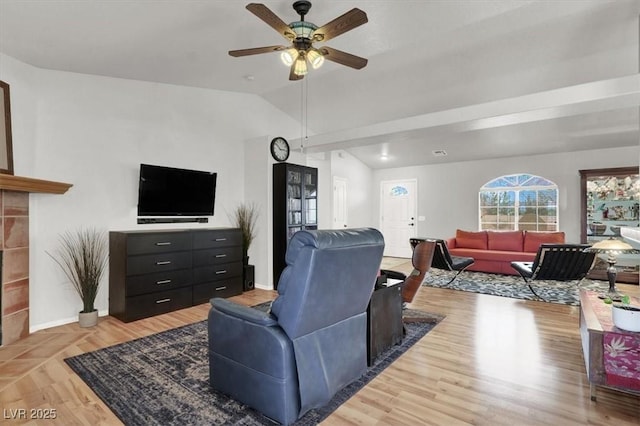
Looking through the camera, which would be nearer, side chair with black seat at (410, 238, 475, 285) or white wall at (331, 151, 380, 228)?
side chair with black seat at (410, 238, 475, 285)

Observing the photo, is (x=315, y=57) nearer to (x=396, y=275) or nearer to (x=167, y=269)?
(x=396, y=275)

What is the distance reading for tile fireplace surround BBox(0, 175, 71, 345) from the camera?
3.02 meters

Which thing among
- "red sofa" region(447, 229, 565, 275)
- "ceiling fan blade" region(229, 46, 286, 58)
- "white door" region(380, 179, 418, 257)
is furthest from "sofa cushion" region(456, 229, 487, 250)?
"ceiling fan blade" region(229, 46, 286, 58)

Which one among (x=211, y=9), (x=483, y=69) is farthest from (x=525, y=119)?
(x=211, y=9)

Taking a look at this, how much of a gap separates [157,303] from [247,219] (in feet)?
6.55

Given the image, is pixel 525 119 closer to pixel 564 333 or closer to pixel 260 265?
pixel 564 333

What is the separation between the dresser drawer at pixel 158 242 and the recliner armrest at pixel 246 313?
2013mm

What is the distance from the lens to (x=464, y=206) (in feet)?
26.9

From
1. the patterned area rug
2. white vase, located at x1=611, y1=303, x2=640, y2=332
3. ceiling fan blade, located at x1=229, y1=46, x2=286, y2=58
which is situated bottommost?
the patterned area rug

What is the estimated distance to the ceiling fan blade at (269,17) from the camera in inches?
84.7

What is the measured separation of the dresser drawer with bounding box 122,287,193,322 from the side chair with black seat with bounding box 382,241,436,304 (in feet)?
8.40

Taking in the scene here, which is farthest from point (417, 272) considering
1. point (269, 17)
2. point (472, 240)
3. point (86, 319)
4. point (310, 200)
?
point (472, 240)

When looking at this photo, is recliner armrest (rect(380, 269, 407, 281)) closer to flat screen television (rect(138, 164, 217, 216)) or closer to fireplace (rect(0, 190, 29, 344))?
flat screen television (rect(138, 164, 217, 216))

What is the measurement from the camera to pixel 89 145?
3.89 m
